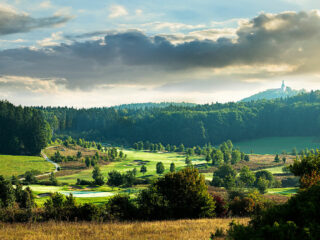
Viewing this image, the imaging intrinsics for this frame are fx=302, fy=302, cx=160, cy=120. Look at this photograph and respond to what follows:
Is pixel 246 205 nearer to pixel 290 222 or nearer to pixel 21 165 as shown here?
pixel 290 222

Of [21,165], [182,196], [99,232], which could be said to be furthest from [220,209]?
[21,165]

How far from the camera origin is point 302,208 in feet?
32.1

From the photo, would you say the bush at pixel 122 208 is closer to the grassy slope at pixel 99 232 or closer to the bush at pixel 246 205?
the grassy slope at pixel 99 232

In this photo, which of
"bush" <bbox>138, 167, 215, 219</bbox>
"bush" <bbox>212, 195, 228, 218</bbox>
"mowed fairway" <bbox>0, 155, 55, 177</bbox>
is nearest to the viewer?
"bush" <bbox>138, 167, 215, 219</bbox>

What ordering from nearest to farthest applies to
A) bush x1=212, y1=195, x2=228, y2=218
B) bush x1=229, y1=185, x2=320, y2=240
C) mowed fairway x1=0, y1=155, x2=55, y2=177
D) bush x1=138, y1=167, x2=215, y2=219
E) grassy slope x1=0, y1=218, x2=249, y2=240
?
bush x1=229, y1=185, x2=320, y2=240, grassy slope x1=0, y1=218, x2=249, y2=240, bush x1=138, y1=167, x2=215, y2=219, bush x1=212, y1=195, x2=228, y2=218, mowed fairway x1=0, y1=155, x2=55, y2=177

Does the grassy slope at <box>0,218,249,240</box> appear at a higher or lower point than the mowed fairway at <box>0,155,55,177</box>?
higher

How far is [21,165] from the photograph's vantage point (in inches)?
4973

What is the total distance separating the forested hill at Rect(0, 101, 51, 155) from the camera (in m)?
155

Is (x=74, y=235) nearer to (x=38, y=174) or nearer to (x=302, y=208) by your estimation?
(x=302, y=208)

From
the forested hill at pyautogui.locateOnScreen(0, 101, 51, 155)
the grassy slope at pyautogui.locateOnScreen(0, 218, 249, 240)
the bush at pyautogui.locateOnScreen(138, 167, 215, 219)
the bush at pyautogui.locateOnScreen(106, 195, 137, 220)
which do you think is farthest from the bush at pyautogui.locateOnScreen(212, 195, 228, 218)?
the forested hill at pyautogui.locateOnScreen(0, 101, 51, 155)

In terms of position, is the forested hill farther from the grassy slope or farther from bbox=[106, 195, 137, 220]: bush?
the grassy slope

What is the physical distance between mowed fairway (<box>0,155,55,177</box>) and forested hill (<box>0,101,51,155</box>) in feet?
54.8

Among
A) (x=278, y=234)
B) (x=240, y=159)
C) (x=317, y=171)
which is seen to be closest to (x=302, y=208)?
(x=278, y=234)

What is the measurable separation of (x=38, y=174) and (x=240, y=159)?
89280 mm
